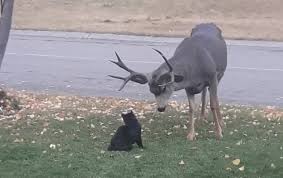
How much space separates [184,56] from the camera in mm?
9445

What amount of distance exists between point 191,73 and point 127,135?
49.3 inches

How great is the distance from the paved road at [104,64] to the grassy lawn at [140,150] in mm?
2942

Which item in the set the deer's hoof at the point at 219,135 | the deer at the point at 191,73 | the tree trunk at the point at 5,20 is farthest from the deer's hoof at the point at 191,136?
the tree trunk at the point at 5,20

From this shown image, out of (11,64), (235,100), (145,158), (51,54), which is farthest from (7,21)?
(51,54)

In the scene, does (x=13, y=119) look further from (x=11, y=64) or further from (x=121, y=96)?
(x=11, y=64)

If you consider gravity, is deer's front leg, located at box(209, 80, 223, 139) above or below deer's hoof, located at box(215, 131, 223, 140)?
above

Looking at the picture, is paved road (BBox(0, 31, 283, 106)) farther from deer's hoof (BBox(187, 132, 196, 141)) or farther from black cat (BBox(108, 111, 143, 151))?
black cat (BBox(108, 111, 143, 151))

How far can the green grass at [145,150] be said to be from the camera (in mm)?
7965

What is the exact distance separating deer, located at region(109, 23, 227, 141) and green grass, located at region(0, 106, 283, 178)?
18.5 inches

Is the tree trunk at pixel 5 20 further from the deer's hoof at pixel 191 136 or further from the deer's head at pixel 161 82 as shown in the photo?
the deer's hoof at pixel 191 136

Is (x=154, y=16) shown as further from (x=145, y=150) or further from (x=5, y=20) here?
(x=145, y=150)

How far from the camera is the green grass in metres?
7.96

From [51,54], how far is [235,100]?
24.3 ft

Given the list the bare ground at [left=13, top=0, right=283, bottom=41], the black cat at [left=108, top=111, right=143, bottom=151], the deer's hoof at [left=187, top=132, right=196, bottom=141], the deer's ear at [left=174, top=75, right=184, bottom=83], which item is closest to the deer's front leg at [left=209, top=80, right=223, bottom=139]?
the deer's hoof at [left=187, top=132, right=196, bottom=141]
